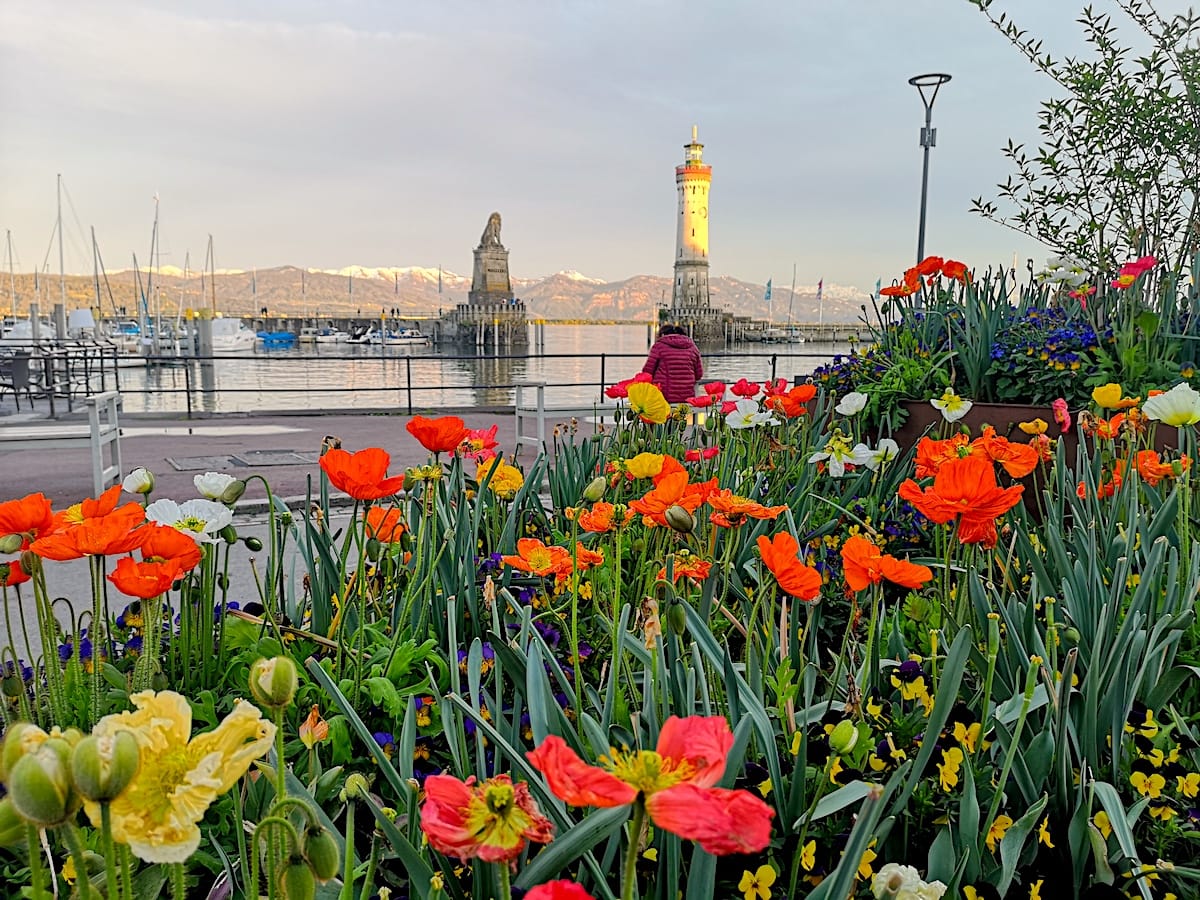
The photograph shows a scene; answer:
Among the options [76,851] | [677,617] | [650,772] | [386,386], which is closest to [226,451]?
[677,617]

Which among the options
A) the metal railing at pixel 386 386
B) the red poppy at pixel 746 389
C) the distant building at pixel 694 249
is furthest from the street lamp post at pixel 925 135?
the distant building at pixel 694 249

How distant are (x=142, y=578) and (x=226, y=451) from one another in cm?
705

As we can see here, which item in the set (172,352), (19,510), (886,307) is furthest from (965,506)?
(172,352)

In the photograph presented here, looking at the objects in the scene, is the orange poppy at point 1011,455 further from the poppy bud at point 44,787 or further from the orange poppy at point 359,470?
the poppy bud at point 44,787

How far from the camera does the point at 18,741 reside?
1.55ft

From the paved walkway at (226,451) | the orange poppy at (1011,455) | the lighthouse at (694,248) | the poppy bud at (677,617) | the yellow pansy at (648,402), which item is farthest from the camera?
the lighthouse at (694,248)

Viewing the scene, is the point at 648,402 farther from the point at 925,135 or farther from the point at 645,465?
the point at 925,135

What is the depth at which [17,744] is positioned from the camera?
1.54ft

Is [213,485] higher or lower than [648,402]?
lower

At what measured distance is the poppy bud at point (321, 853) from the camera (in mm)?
586

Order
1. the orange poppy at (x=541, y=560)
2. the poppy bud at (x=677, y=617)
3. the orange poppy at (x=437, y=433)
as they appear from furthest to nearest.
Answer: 1. the orange poppy at (x=437, y=433)
2. the orange poppy at (x=541, y=560)
3. the poppy bud at (x=677, y=617)

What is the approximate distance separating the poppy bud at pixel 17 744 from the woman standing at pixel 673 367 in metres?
5.74

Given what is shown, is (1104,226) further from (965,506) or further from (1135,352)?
(965,506)

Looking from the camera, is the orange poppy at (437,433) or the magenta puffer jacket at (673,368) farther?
the magenta puffer jacket at (673,368)
